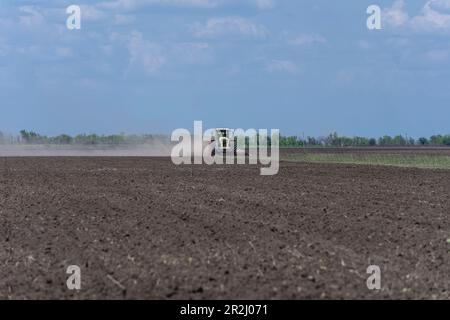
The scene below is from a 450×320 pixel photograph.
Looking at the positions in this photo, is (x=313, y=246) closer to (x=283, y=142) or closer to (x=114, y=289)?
(x=114, y=289)

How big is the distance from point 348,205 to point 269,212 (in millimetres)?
2514

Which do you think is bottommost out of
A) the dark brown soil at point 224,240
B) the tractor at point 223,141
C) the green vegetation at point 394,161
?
the dark brown soil at point 224,240

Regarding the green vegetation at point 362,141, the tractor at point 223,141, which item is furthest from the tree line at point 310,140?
the tractor at point 223,141

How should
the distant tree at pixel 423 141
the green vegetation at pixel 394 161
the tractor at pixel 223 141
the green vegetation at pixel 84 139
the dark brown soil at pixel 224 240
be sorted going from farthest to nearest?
the distant tree at pixel 423 141
the green vegetation at pixel 84 139
the tractor at pixel 223 141
the green vegetation at pixel 394 161
the dark brown soil at pixel 224 240

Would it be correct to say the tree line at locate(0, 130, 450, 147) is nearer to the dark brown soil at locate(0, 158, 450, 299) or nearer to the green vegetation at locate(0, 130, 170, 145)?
the green vegetation at locate(0, 130, 170, 145)

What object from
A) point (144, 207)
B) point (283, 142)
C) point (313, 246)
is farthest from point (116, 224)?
point (283, 142)

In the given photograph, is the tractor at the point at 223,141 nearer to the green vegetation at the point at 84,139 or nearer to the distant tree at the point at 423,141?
the green vegetation at the point at 84,139

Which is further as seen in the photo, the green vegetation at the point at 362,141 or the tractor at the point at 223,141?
the green vegetation at the point at 362,141

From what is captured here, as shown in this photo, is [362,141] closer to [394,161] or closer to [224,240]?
[394,161]

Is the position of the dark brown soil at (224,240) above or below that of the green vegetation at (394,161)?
below

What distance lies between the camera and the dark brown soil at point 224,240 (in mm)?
10750

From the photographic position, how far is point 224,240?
14219 millimetres

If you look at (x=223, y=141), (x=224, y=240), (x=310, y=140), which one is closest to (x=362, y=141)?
(x=310, y=140)

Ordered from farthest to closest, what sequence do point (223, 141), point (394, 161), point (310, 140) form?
1. point (310, 140)
2. point (223, 141)
3. point (394, 161)
